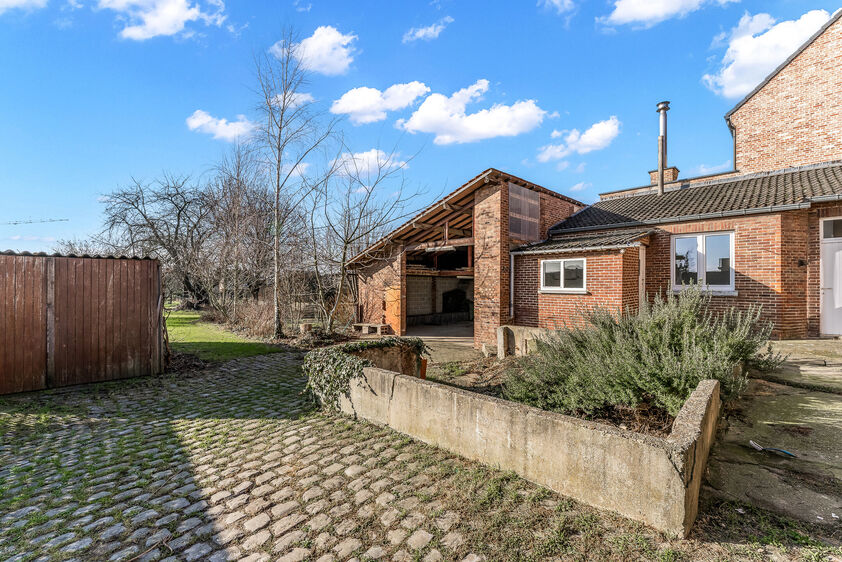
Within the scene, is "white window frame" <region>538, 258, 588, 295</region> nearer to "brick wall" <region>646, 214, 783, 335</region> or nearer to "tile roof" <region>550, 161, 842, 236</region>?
"brick wall" <region>646, 214, 783, 335</region>

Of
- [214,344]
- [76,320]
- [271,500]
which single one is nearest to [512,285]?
[214,344]

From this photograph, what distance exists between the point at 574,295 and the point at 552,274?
86cm

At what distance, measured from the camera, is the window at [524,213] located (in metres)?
11.6

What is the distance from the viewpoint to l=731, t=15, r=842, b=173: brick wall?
14.4 meters

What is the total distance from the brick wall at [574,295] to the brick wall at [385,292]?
14.7 ft

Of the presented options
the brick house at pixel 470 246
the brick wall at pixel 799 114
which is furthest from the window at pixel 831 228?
the brick wall at pixel 799 114

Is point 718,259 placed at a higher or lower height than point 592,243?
lower

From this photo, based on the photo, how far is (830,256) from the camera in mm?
9391

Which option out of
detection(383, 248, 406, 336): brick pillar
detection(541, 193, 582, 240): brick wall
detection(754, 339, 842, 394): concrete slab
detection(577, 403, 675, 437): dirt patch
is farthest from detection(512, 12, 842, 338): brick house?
detection(383, 248, 406, 336): brick pillar

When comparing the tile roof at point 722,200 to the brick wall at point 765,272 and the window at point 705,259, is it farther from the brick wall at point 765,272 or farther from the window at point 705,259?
the window at point 705,259

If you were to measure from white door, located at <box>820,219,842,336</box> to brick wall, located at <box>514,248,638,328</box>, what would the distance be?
419cm

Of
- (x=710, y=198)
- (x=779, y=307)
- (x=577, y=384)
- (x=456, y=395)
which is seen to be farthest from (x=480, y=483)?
(x=710, y=198)

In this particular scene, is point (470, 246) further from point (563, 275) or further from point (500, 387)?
point (500, 387)

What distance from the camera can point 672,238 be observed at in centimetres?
1115
